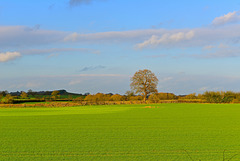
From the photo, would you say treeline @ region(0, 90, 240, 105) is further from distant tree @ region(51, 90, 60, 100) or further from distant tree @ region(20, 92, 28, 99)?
distant tree @ region(51, 90, 60, 100)

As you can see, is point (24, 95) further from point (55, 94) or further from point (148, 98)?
point (148, 98)

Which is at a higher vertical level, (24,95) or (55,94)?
(55,94)

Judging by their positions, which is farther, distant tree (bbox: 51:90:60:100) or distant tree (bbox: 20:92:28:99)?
distant tree (bbox: 51:90:60:100)

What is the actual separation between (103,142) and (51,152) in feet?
6.84

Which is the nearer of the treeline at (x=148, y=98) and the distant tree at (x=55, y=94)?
the treeline at (x=148, y=98)

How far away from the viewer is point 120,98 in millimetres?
55812

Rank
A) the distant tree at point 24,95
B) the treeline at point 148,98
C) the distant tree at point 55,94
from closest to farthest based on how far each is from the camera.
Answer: the treeline at point 148,98 → the distant tree at point 24,95 → the distant tree at point 55,94

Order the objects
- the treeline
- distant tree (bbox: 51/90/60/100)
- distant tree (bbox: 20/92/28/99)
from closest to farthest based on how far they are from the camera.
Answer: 1. the treeline
2. distant tree (bbox: 20/92/28/99)
3. distant tree (bbox: 51/90/60/100)

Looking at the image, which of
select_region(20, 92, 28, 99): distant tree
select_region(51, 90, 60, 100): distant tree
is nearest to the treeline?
select_region(20, 92, 28, 99): distant tree

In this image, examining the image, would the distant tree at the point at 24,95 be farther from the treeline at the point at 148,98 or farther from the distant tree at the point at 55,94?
the distant tree at the point at 55,94

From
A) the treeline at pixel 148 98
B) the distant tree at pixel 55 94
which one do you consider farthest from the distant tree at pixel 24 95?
the distant tree at pixel 55 94

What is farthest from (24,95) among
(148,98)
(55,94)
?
(148,98)

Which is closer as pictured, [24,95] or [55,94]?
[24,95]

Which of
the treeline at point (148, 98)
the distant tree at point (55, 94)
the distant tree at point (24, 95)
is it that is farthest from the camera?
the distant tree at point (55, 94)
